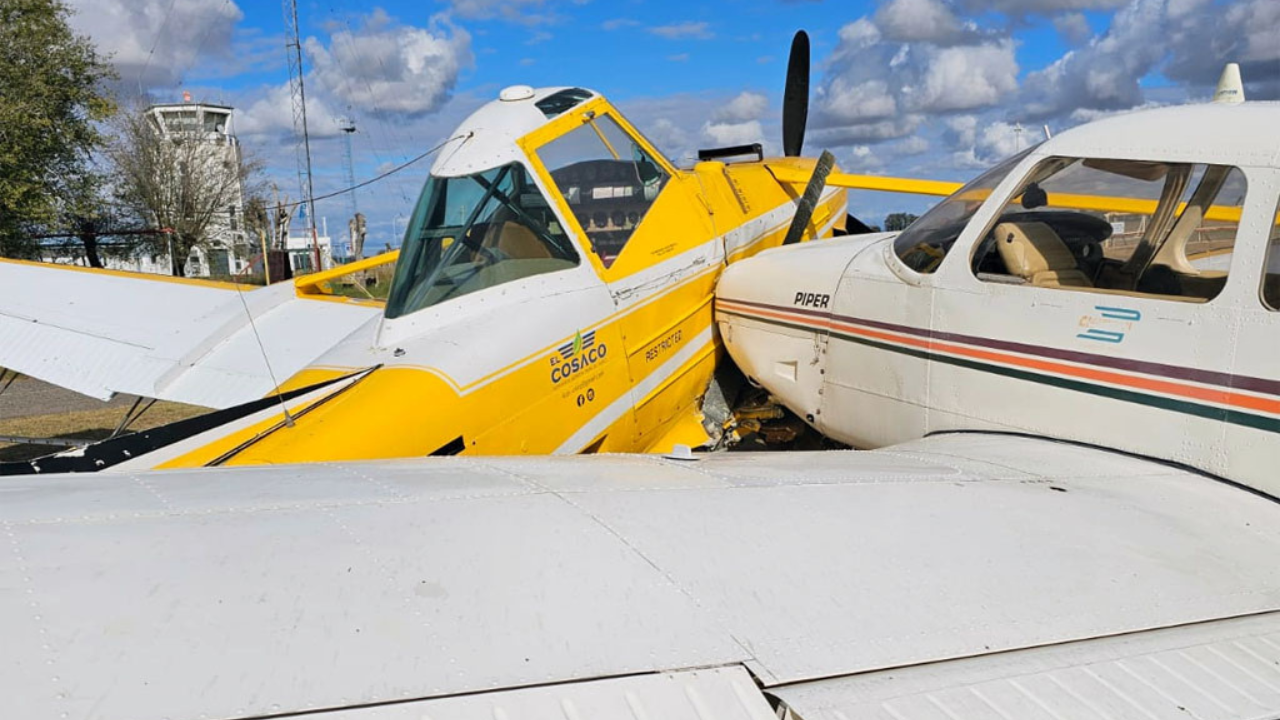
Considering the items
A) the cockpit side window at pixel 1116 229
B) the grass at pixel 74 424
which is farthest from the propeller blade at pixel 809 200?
the grass at pixel 74 424

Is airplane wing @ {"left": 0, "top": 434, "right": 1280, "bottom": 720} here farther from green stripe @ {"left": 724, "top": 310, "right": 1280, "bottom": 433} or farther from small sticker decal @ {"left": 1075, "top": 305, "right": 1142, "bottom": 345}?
small sticker decal @ {"left": 1075, "top": 305, "right": 1142, "bottom": 345}

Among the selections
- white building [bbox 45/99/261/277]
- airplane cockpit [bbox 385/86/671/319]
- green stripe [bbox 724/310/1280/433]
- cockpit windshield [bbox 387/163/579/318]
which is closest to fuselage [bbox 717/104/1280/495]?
green stripe [bbox 724/310/1280/433]

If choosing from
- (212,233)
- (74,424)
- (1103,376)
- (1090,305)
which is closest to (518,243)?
(1090,305)

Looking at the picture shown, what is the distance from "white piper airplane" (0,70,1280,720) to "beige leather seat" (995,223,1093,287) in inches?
6.5

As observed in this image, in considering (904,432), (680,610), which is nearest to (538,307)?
(904,432)

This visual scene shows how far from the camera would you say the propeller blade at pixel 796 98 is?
10422 millimetres

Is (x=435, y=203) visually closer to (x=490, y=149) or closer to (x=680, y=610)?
(x=490, y=149)

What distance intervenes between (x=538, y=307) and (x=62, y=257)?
112 ft

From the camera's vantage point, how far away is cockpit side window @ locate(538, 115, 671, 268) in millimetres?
5297

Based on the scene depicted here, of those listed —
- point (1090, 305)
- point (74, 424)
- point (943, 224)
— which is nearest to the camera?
point (1090, 305)

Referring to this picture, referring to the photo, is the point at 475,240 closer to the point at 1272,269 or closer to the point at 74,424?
the point at 1272,269

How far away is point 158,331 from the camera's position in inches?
314

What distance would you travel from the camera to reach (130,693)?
1.40 meters

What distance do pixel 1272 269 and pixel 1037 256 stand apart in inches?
41.9
